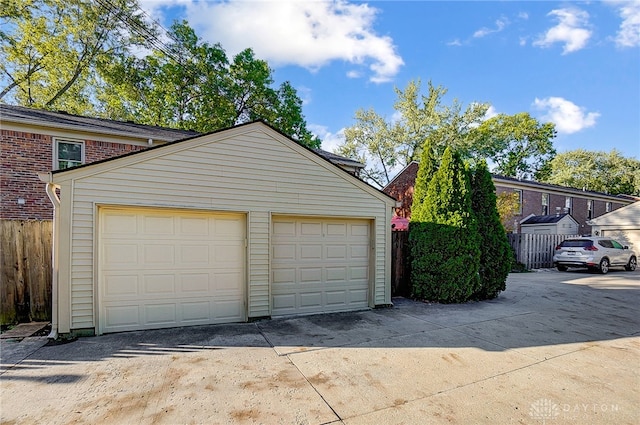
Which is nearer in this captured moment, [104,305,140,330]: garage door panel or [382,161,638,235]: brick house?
[104,305,140,330]: garage door panel

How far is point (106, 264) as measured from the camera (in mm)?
4934

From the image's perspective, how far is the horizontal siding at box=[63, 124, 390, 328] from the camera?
188 inches

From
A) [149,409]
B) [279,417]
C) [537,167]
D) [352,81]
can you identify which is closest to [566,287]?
[279,417]

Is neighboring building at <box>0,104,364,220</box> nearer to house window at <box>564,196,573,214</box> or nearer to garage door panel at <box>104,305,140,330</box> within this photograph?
garage door panel at <box>104,305,140,330</box>

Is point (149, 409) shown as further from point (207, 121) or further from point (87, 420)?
point (207, 121)

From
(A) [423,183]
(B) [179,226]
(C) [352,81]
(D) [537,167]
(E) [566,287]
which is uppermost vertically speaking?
(C) [352,81]

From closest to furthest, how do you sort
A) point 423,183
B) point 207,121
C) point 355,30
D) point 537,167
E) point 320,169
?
point 320,169
point 423,183
point 355,30
point 207,121
point 537,167

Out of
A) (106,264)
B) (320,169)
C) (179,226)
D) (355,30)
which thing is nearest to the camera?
(106,264)

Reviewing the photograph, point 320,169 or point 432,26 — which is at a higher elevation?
point 432,26

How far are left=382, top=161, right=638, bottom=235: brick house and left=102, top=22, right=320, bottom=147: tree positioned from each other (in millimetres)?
8022

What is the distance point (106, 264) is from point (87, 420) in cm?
283

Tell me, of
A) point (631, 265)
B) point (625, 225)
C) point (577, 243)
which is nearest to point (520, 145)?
point (625, 225)

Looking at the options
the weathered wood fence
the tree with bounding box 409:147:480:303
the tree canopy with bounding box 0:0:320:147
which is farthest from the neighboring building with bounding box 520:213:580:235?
the weathered wood fence

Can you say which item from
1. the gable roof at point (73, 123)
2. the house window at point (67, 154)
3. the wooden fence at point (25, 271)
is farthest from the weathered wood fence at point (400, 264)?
the house window at point (67, 154)
